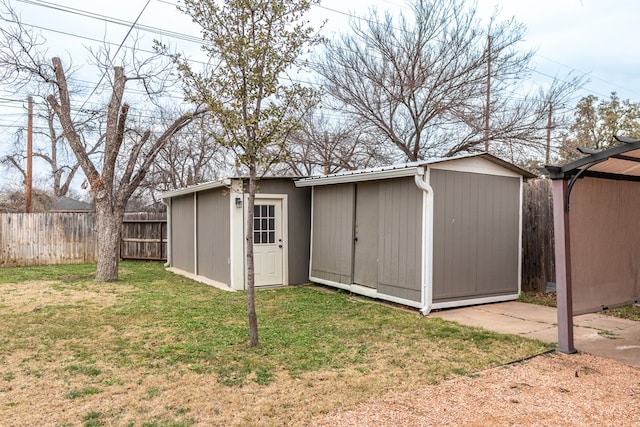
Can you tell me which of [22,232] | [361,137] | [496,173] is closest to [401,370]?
[496,173]

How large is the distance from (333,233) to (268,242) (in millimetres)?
1275

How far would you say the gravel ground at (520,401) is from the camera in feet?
9.56

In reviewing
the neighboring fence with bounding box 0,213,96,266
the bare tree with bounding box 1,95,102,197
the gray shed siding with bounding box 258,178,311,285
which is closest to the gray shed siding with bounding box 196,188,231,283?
the gray shed siding with bounding box 258,178,311,285

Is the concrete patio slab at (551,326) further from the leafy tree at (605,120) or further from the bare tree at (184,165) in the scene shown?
the bare tree at (184,165)

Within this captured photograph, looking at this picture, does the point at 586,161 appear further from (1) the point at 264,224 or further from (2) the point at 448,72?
(2) the point at 448,72

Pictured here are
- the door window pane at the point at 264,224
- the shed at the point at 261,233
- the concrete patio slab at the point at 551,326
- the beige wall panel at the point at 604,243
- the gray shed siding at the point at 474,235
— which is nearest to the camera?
the concrete patio slab at the point at 551,326

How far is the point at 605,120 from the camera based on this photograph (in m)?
17.0

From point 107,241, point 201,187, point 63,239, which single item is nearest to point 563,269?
point 201,187

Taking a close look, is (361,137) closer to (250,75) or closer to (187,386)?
(250,75)

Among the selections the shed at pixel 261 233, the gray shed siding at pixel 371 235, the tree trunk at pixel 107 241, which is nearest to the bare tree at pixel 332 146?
the shed at pixel 261 233

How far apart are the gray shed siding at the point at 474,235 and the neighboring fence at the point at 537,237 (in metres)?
0.66

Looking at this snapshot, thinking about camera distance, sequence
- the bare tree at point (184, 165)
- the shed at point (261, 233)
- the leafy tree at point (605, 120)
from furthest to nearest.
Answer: the bare tree at point (184, 165) < the leafy tree at point (605, 120) < the shed at point (261, 233)

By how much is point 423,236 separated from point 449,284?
0.82 meters

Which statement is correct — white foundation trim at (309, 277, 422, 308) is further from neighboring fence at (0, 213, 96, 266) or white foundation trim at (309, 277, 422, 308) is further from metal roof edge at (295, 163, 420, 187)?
neighboring fence at (0, 213, 96, 266)
